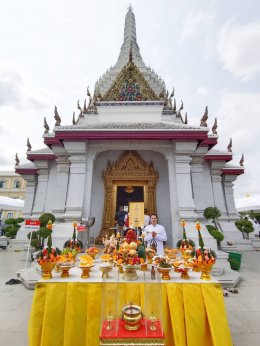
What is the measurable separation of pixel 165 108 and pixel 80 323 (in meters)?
12.7

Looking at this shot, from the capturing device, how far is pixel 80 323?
90.8 inches

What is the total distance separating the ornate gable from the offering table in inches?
442

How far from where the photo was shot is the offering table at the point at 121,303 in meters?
2.23

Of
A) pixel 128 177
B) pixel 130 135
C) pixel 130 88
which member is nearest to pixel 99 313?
pixel 130 135

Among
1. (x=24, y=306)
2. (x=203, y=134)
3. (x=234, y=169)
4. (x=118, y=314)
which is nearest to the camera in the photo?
(x=118, y=314)

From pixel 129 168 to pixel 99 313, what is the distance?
24.0ft

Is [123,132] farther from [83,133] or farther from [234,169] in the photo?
[234,169]

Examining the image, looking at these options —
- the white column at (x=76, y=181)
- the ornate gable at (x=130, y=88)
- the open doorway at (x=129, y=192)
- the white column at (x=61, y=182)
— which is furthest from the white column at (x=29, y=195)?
the ornate gable at (x=130, y=88)

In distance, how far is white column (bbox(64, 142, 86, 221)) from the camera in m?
7.37

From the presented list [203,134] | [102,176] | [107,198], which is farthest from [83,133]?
[203,134]

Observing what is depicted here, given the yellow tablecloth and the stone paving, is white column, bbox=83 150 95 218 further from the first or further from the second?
the yellow tablecloth

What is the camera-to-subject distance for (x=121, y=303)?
2.37 meters

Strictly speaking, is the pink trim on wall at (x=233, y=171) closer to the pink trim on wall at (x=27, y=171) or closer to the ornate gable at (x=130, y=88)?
the ornate gable at (x=130, y=88)

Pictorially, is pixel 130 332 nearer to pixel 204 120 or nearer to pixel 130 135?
pixel 130 135
